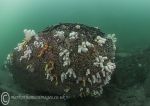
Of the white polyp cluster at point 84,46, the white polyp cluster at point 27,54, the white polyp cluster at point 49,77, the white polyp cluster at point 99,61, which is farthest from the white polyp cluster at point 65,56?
the white polyp cluster at point 27,54

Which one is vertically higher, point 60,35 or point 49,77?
point 60,35

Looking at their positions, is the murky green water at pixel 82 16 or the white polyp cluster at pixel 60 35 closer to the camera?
the white polyp cluster at pixel 60 35

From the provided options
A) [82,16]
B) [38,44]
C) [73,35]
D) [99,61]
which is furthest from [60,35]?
[82,16]

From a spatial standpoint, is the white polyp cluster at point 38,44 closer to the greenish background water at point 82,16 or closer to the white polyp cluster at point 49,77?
the white polyp cluster at point 49,77

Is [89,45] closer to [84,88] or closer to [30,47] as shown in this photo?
[84,88]

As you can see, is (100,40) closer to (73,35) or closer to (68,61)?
(73,35)
